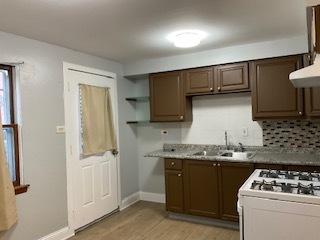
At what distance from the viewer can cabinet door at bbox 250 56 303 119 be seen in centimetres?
317

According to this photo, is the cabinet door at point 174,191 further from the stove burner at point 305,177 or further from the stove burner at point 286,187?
the stove burner at point 286,187

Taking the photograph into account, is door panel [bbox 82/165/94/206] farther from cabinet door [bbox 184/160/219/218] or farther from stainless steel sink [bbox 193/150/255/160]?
stainless steel sink [bbox 193/150/255/160]

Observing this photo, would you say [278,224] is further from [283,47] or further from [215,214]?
[283,47]

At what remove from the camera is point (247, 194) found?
1.82 meters

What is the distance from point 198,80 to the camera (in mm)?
3748

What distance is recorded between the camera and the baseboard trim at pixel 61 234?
3.02 m

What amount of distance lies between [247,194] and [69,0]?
190 centimetres

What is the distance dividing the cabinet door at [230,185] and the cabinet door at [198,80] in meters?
1.09

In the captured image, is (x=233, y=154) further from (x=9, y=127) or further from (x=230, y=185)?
(x=9, y=127)

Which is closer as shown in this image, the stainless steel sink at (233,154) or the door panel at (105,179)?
the stainless steel sink at (233,154)

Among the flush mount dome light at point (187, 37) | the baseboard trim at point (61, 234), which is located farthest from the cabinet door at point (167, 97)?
the baseboard trim at point (61, 234)

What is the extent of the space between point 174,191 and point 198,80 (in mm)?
1576

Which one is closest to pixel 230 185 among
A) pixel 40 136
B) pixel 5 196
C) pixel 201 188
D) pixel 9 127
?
pixel 201 188

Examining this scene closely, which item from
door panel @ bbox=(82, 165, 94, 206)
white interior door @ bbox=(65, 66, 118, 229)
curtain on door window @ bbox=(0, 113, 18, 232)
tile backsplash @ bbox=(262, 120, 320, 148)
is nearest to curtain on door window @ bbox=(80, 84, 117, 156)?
white interior door @ bbox=(65, 66, 118, 229)
